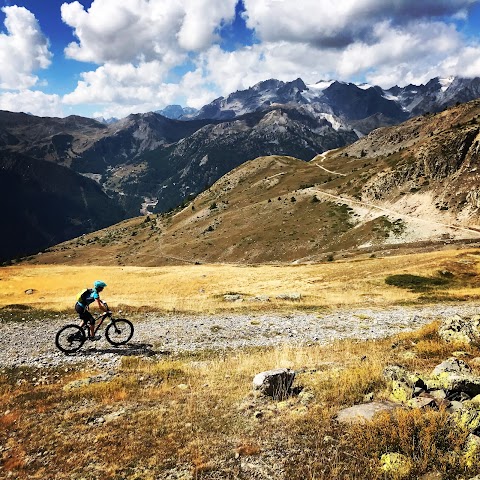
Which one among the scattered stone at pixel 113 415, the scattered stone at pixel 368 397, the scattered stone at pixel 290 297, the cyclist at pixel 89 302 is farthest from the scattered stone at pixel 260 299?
the scattered stone at pixel 368 397

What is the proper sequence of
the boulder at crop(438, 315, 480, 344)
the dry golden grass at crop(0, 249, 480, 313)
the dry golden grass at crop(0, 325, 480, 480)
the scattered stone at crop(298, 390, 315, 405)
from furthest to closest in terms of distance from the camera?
1. the dry golden grass at crop(0, 249, 480, 313)
2. the boulder at crop(438, 315, 480, 344)
3. the scattered stone at crop(298, 390, 315, 405)
4. the dry golden grass at crop(0, 325, 480, 480)

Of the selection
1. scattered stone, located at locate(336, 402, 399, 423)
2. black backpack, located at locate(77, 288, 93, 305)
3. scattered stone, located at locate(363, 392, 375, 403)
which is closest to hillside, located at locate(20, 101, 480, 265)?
black backpack, located at locate(77, 288, 93, 305)

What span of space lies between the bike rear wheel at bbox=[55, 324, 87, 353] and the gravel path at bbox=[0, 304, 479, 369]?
40 centimetres

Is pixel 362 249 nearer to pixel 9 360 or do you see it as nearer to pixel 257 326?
pixel 257 326

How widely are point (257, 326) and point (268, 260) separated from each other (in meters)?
88.3

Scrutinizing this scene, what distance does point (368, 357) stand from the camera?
16.3m

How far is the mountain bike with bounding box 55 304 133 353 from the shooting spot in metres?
21.7

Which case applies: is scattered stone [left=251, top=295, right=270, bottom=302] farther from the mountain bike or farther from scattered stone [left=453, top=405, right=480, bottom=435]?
scattered stone [left=453, top=405, right=480, bottom=435]

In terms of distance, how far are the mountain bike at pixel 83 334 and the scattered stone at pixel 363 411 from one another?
15.1 meters

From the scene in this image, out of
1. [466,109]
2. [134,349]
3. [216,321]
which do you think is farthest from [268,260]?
[466,109]

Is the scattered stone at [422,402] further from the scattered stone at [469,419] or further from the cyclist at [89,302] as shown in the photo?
the cyclist at [89,302]

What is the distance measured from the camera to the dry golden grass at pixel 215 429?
8.90 meters

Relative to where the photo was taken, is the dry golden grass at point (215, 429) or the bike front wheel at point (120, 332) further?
the bike front wheel at point (120, 332)

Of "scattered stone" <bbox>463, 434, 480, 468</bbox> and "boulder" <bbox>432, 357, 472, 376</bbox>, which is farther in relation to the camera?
"boulder" <bbox>432, 357, 472, 376</bbox>
